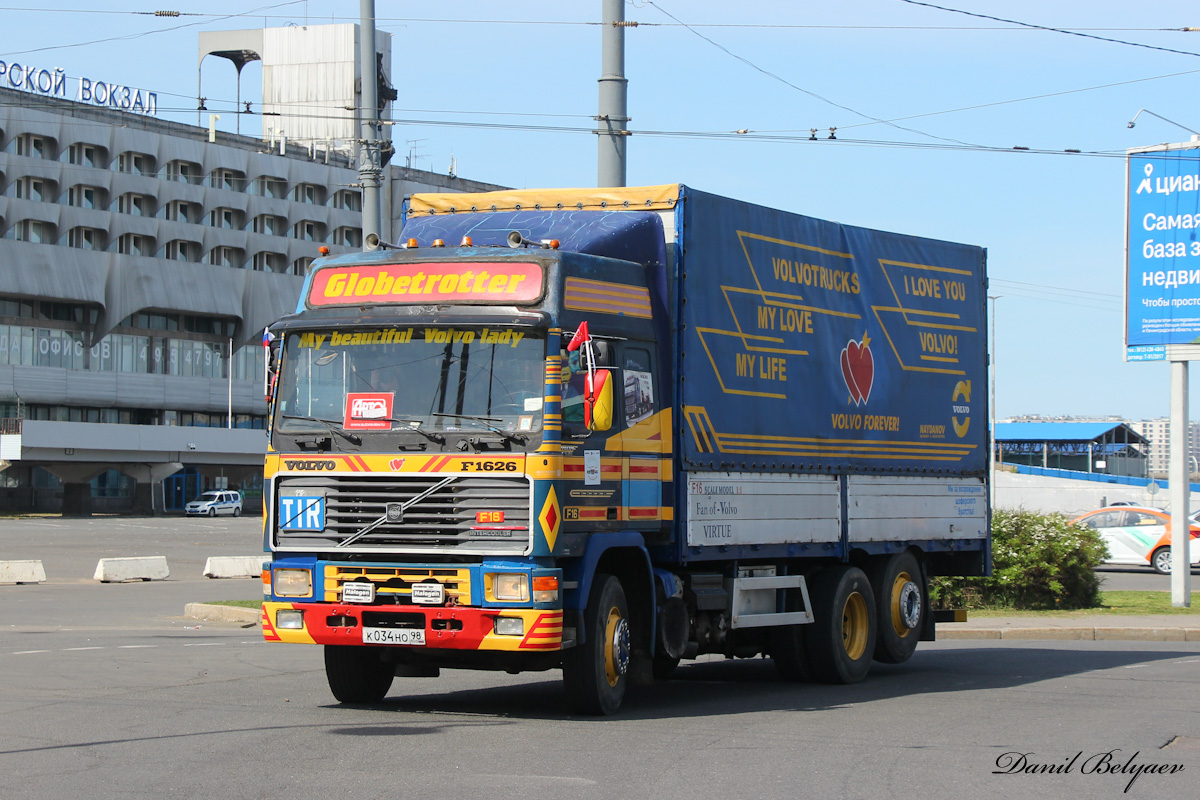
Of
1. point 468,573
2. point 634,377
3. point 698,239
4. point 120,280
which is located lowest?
point 468,573

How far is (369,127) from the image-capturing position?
59.1 ft

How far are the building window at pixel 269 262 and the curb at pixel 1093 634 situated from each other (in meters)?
85.4

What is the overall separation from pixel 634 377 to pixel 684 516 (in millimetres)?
1227

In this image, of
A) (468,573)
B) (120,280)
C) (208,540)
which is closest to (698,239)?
(468,573)

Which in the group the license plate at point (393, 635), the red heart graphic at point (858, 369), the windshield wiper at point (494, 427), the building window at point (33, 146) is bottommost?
the license plate at point (393, 635)

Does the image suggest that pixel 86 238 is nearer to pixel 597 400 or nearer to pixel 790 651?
pixel 790 651

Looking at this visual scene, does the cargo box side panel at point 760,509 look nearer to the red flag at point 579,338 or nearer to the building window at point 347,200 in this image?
the red flag at point 579,338

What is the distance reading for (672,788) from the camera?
311 inches

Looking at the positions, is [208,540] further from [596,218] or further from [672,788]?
[672,788]

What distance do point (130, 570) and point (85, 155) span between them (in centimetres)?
6262

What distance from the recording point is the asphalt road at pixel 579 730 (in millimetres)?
8023

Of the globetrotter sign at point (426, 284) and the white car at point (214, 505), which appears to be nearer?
the globetrotter sign at point (426, 284)

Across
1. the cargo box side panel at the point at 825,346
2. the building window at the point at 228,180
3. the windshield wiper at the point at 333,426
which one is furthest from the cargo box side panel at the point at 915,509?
the building window at the point at 228,180

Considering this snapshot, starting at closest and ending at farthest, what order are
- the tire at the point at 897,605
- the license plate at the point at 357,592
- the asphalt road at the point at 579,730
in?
the asphalt road at the point at 579,730 → the license plate at the point at 357,592 → the tire at the point at 897,605
